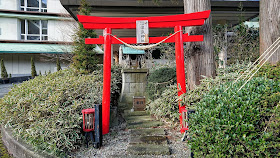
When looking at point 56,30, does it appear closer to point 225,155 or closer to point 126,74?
point 126,74

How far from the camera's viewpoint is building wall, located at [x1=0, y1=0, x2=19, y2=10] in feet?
52.8

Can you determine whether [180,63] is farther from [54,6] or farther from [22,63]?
[22,63]

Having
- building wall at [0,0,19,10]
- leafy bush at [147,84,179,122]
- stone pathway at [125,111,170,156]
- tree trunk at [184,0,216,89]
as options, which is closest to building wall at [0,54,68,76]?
building wall at [0,0,19,10]

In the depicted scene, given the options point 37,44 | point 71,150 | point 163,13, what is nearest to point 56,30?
point 37,44

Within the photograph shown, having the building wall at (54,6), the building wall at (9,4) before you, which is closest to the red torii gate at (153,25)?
the building wall at (54,6)

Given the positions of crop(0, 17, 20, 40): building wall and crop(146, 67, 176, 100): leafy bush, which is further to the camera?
crop(0, 17, 20, 40): building wall

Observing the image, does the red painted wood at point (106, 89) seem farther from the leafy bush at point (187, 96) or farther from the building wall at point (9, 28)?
the building wall at point (9, 28)

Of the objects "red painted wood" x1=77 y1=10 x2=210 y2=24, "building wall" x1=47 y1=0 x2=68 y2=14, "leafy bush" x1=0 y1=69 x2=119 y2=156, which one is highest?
"building wall" x1=47 y1=0 x2=68 y2=14

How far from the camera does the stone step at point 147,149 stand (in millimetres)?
3086

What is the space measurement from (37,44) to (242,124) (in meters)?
18.3

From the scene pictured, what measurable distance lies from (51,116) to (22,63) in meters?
17.2

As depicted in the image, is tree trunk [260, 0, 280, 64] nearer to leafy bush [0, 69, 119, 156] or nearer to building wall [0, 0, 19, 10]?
leafy bush [0, 69, 119, 156]

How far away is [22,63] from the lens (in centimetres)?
1730

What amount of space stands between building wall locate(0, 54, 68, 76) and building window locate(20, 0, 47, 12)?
454 centimetres
